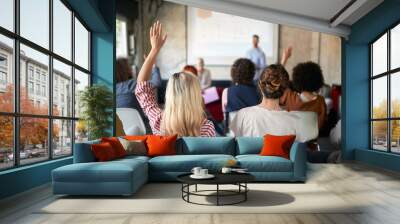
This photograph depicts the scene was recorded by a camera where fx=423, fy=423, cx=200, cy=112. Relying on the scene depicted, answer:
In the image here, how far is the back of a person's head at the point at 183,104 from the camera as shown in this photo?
587cm

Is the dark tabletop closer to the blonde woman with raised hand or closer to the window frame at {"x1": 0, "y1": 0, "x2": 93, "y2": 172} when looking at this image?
the blonde woman with raised hand

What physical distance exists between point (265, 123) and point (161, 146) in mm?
2130

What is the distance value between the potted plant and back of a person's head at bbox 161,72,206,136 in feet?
5.80

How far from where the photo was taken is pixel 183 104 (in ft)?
19.5

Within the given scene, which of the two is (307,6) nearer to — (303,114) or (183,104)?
(303,114)

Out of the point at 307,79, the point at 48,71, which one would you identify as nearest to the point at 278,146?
the point at 307,79

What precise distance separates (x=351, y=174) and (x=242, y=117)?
2049 millimetres

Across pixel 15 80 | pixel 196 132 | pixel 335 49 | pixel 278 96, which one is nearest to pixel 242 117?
pixel 278 96

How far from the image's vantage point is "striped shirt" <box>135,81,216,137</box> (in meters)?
6.32

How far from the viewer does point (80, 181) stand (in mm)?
4719

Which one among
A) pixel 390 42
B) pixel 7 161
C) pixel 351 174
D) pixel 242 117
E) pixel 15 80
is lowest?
pixel 351 174

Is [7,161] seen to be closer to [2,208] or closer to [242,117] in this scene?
[2,208]

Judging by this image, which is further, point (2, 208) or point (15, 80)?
point (15, 80)

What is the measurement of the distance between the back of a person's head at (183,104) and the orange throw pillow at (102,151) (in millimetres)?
1028
